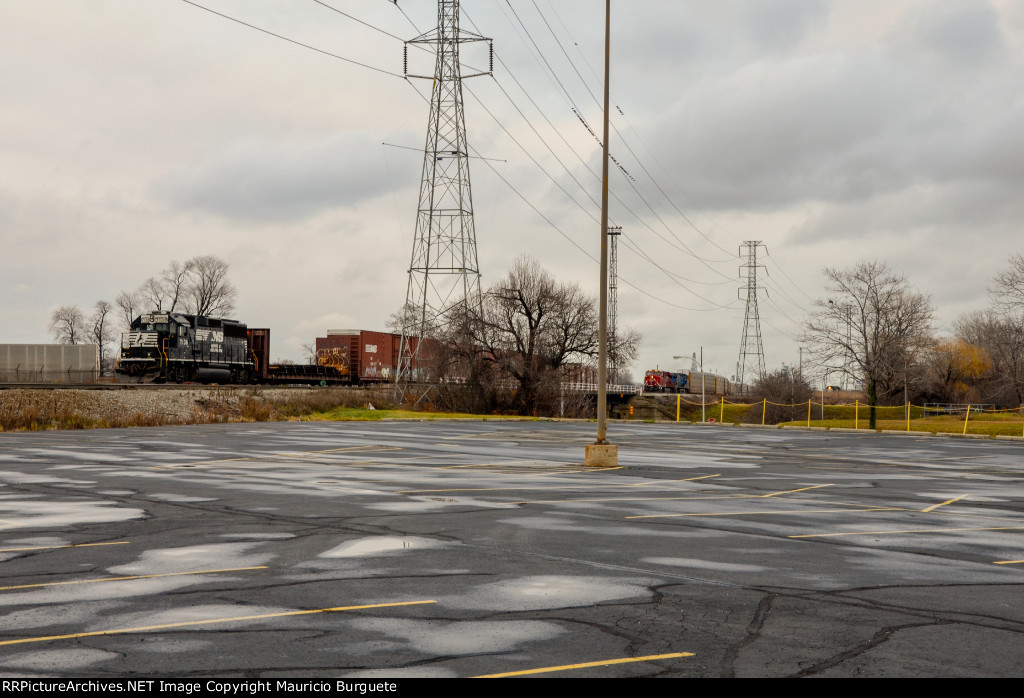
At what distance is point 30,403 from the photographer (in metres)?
37.8

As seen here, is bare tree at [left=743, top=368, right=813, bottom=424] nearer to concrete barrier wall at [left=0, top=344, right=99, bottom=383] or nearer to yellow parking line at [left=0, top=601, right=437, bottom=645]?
concrete barrier wall at [left=0, top=344, right=99, bottom=383]

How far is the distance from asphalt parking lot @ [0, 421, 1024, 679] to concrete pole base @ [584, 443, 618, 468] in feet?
5.39

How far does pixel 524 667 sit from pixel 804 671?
6.02 feet

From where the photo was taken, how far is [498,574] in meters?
8.38

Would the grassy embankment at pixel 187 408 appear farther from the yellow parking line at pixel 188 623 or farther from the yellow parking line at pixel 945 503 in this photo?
the yellow parking line at pixel 188 623

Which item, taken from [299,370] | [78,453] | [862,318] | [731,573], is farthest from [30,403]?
[862,318]

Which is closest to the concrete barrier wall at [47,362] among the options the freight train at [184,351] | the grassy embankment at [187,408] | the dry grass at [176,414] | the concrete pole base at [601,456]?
the freight train at [184,351]

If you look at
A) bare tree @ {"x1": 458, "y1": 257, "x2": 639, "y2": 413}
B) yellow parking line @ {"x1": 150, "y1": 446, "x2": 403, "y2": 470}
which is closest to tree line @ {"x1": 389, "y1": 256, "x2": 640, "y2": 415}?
bare tree @ {"x1": 458, "y1": 257, "x2": 639, "y2": 413}

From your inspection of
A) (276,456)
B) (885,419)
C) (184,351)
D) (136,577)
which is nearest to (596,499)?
(136,577)

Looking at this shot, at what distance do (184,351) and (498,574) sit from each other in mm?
49426

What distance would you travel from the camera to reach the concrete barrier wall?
64.0 metres

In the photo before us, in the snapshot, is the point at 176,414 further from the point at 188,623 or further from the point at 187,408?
the point at 188,623

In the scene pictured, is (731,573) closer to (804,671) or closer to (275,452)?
(804,671)

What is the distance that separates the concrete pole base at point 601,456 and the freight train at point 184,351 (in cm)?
3895
